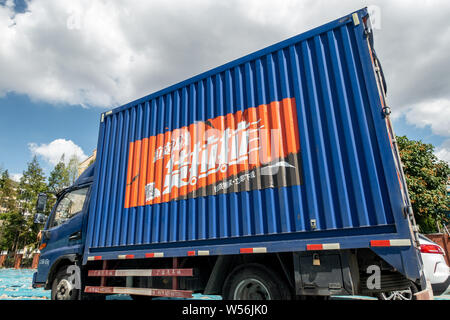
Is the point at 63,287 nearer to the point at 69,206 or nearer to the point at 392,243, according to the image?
the point at 69,206

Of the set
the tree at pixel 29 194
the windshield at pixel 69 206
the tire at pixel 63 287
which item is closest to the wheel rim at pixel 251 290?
the tire at pixel 63 287

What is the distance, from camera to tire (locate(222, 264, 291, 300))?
12.7 feet

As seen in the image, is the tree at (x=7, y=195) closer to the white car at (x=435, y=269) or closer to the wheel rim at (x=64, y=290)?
the wheel rim at (x=64, y=290)

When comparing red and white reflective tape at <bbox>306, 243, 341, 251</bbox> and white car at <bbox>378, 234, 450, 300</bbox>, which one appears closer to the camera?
red and white reflective tape at <bbox>306, 243, 341, 251</bbox>

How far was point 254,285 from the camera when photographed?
4.11 metres

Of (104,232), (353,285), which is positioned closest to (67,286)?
(104,232)

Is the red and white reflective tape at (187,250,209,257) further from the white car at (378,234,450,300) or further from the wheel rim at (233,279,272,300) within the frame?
the white car at (378,234,450,300)

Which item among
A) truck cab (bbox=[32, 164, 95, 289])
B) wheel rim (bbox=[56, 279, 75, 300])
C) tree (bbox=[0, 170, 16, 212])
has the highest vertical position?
tree (bbox=[0, 170, 16, 212])

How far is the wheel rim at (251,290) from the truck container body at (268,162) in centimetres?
51

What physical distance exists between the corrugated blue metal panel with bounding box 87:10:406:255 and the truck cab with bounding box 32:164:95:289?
664 mm

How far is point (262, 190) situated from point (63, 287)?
16.3 ft

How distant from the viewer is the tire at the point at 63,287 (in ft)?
19.3

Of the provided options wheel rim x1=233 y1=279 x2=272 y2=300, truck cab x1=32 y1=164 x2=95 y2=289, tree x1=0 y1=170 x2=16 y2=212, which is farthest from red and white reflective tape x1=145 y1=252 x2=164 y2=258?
tree x1=0 y1=170 x2=16 y2=212

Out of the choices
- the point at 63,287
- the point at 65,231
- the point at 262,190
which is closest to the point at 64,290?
the point at 63,287
